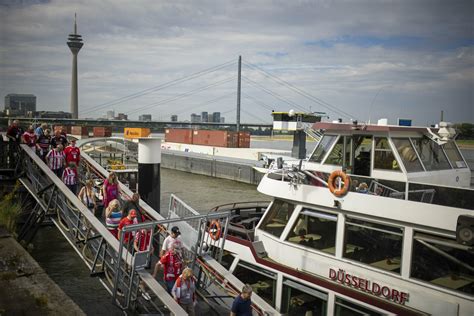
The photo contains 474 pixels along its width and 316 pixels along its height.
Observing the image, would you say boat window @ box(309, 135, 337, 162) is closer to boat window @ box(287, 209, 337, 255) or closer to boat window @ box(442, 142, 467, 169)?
boat window @ box(287, 209, 337, 255)

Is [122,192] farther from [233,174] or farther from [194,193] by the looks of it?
[233,174]

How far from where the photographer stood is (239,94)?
74.2 metres

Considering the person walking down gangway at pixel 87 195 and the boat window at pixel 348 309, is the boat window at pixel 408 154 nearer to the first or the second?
the boat window at pixel 348 309

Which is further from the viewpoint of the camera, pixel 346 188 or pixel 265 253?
pixel 265 253

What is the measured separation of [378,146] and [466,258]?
3.05m

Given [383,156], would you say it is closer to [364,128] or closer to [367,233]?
[364,128]

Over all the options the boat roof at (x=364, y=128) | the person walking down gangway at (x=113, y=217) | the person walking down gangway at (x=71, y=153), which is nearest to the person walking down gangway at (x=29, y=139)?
the person walking down gangway at (x=71, y=153)

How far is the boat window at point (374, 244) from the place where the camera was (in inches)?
287

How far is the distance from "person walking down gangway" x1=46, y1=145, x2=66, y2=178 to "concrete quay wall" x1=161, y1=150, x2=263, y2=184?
27.9 metres

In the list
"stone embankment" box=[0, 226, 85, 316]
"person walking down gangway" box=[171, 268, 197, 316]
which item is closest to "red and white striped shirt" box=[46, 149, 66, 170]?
"stone embankment" box=[0, 226, 85, 316]

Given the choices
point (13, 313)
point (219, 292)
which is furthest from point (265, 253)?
point (13, 313)

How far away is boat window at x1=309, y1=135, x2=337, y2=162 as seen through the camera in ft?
32.2

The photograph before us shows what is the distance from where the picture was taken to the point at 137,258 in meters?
7.06

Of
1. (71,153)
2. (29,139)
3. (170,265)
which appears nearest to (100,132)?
(29,139)
